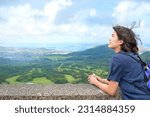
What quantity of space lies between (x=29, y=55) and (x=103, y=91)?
92745mm

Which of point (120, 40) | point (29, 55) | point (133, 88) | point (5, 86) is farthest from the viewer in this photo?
point (29, 55)

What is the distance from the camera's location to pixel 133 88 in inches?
168

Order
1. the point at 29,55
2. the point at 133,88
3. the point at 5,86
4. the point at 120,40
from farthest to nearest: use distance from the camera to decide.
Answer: the point at 29,55
the point at 5,86
the point at 120,40
the point at 133,88

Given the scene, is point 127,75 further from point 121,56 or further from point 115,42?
point 115,42

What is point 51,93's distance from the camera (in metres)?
4.44

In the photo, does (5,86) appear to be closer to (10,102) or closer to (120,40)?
(10,102)

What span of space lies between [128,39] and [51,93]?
1.02 metres

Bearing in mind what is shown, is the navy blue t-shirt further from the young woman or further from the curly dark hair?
the curly dark hair

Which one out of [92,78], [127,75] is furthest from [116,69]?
[92,78]

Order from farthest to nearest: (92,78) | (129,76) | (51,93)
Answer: (92,78) → (51,93) → (129,76)

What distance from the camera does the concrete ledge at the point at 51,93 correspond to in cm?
438

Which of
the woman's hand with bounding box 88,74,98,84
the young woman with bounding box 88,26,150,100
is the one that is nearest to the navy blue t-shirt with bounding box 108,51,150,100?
the young woman with bounding box 88,26,150,100

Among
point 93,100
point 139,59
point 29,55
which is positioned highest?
point 139,59

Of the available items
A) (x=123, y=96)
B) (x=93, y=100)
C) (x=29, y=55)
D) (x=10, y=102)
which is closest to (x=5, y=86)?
(x=10, y=102)
